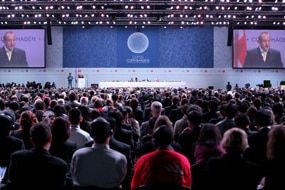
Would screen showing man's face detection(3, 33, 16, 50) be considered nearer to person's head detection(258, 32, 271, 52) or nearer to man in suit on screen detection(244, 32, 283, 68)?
man in suit on screen detection(244, 32, 283, 68)

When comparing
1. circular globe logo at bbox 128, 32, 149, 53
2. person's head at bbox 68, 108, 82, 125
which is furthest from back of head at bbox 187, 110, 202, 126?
circular globe logo at bbox 128, 32, 149, 53

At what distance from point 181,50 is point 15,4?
15.6 metres

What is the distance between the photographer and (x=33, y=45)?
34.8m

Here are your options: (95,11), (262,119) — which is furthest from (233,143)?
(95,11)

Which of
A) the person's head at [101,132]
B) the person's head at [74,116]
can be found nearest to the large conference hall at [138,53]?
the person's head at [74,116]

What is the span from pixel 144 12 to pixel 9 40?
1212cm

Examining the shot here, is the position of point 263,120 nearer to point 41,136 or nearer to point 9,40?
point 41,136

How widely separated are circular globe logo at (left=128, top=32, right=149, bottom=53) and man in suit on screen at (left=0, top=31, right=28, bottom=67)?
8.80 metres

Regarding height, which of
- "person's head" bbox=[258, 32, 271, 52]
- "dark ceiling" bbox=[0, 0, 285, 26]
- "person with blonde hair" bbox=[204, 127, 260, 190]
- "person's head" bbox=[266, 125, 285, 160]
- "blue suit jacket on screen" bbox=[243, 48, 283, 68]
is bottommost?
"person with blonde hair" bbox=[204, 127, 260, 190]

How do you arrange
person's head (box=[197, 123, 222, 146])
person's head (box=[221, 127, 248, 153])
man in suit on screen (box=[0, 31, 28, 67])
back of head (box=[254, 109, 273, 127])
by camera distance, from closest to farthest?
person's head (box=[221, 127, 248, 153]) < person's head (box=[197, 123, 222, 146]) < back of head (box=[254, 109, 273, 127]) < man in suit on screen (box=[0, 31, 28, 67])

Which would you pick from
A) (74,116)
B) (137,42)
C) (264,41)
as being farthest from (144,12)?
(74,116)

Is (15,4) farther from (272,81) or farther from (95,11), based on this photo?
(272,81)

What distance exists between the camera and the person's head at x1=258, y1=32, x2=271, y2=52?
34.5m

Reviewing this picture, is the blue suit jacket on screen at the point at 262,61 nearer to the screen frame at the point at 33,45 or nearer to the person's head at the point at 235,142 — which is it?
the screen frame at the point at 33,45
